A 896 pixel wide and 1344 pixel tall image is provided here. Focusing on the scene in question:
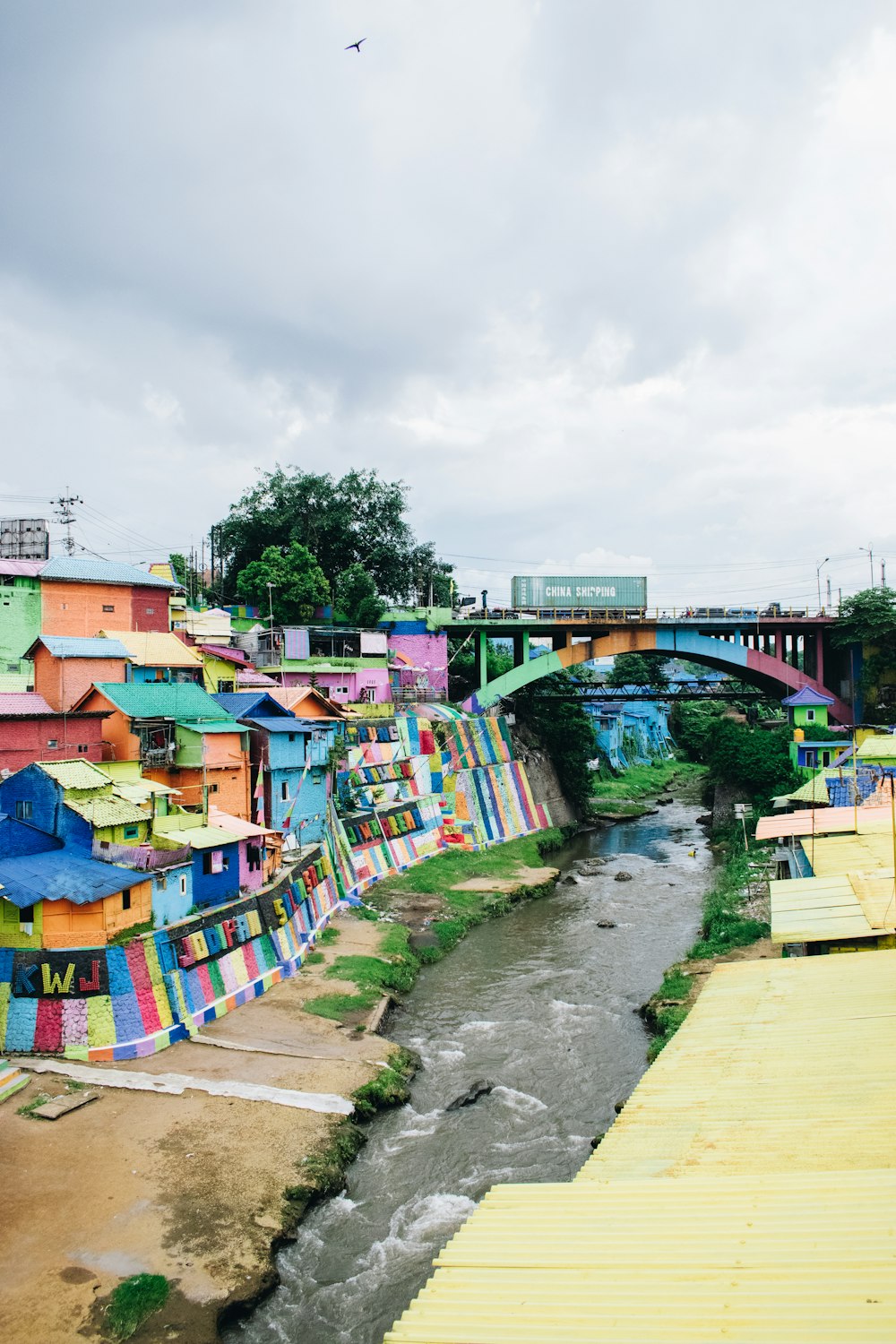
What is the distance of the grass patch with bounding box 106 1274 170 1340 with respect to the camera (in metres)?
12.5

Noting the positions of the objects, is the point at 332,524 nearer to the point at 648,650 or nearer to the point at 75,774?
the point at 648,650

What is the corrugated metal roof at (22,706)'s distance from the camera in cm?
2786

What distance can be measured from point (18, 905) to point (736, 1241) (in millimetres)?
18325

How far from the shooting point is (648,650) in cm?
5538

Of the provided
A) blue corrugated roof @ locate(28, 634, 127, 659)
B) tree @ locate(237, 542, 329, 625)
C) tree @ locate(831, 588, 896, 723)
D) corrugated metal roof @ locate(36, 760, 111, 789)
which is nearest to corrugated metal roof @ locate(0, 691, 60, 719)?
blue corrugated roof @ locate(28, 634, 127, 659)

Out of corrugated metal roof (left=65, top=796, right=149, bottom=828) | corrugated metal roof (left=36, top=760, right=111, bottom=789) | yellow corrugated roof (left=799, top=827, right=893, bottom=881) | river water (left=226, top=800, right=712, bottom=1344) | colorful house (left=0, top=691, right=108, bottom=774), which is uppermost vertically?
colorful house (left=0, top=691, right=108, bottom=774)

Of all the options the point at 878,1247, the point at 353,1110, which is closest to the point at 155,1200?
the point at 353,1110

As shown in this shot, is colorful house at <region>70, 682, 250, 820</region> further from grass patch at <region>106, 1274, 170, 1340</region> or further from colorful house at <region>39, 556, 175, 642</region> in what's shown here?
grass patch at <region>106, 1274, 170, 1340</region>

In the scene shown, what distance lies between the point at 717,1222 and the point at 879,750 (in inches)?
1279

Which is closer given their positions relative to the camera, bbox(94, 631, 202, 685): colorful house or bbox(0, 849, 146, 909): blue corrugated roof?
bbox(0, 849, 146, 909): blue corrugated roof

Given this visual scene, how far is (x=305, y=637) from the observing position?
5072 centimetres

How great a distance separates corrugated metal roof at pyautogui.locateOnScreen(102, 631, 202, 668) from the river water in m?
16.6

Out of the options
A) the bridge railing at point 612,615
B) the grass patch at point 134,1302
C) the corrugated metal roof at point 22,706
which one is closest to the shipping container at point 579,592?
the bridge railing at point 612,615

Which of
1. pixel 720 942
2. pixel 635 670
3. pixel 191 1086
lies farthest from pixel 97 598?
pixel 635 670
